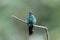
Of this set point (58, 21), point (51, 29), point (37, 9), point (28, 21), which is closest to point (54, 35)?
point (51, 29)

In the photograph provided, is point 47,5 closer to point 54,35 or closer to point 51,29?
point 51,29

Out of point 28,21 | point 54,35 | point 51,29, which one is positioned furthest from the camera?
point 51,29

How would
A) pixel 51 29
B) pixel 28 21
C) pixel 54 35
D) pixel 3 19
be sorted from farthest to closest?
pixel 3 19
pixel 51 29
pixel 54 35
pixel 28 21

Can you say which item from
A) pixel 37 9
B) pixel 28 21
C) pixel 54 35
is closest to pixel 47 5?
pixel 37 9

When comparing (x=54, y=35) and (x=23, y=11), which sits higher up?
(x=23, y=11)

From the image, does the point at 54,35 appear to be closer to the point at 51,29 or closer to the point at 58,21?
the point at 51,29

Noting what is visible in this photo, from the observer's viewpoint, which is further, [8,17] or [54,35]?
[8,17]
